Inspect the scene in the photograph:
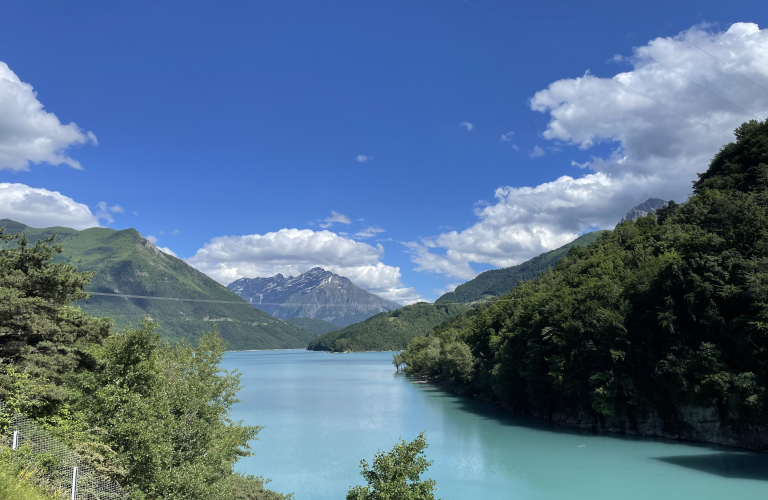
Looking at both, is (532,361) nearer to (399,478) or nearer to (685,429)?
(685,429)

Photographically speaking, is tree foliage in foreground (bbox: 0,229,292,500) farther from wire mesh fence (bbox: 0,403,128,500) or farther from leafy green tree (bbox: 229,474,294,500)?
wire mesh fence (bbox: 0,403,128,500)

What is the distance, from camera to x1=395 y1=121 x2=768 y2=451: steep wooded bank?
31125 mm

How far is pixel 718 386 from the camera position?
3061cm

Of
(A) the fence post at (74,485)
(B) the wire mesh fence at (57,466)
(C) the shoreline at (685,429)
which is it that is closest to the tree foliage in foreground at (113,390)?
(B) the wire mesh fence at (57,466)

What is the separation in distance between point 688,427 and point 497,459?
603 inches

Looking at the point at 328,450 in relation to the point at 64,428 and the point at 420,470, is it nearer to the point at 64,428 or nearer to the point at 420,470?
the point at 64,428

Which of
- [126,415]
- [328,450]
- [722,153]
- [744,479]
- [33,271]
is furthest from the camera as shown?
[722,153]

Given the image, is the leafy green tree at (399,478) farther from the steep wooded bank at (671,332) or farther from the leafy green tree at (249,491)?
the steep wooded bank at (671,332)

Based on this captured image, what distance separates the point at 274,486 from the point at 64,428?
15476 millimetres

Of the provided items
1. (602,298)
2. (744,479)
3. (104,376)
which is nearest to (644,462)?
(744,479)

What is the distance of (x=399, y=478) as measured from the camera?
11.4 meters

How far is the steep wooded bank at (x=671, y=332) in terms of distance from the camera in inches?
1225

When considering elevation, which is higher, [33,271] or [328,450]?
[33,271]

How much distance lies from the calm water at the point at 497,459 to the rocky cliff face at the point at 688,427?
1.34 m
